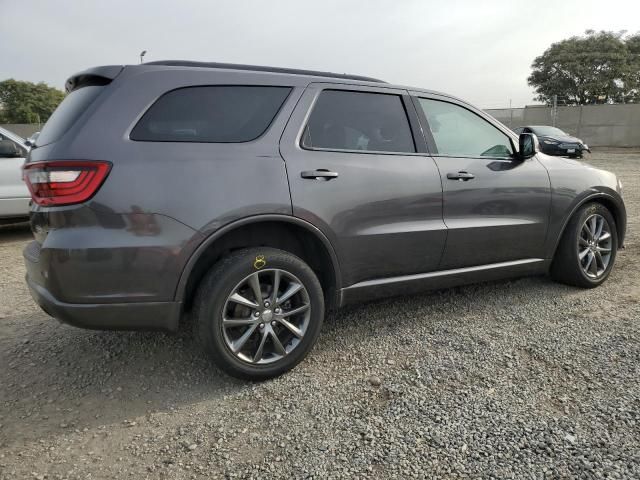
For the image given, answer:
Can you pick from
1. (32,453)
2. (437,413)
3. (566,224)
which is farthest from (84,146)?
(566,224)

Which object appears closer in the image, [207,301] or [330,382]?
[207,301]

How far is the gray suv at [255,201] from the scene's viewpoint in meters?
2.38

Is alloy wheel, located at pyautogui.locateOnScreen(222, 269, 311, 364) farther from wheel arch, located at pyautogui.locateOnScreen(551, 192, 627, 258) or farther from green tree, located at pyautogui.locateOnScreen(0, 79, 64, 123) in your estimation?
green tree, located at pyautogui.locateOnScreen(0, 79, 64, 123)

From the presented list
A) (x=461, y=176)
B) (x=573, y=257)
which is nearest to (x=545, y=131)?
(x=573, y=257)

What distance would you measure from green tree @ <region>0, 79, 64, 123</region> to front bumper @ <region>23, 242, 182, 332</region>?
221 feet

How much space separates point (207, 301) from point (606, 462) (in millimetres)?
1975

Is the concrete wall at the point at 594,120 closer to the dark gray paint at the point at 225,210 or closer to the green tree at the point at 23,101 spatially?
the dark gray paint at the point at 225,210

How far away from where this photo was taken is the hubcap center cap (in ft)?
8.93

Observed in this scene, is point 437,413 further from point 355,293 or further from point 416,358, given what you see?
point 355,293

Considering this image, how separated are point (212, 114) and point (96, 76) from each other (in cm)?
65

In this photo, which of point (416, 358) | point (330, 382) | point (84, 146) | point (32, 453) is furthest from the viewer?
point (416, 358)

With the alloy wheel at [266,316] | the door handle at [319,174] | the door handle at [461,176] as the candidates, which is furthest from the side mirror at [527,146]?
the alloy wheel at [266,316]

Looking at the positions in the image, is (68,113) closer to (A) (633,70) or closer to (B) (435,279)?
(B) (435,279)

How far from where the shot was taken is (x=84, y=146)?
2354 mm
